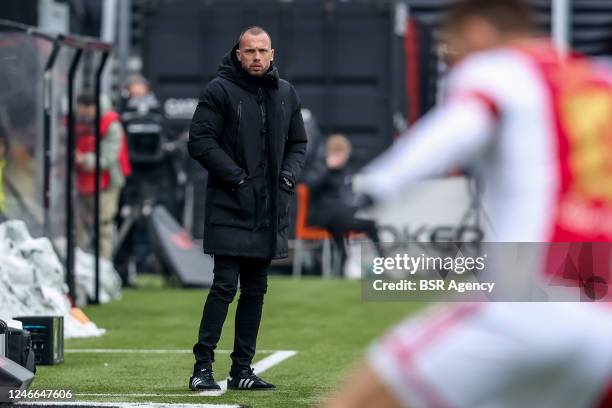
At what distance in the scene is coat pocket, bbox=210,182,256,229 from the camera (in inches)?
351

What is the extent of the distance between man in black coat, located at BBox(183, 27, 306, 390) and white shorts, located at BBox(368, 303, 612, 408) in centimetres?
456

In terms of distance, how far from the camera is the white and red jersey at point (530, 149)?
14.7 feet

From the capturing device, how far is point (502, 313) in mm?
4316

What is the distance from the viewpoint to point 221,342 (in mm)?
12180

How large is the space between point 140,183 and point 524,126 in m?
15.3

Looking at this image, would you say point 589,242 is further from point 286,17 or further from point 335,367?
point 286,17

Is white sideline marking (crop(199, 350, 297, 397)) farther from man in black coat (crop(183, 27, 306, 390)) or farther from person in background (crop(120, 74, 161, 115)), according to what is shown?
person in background (crop(120, 74, 161, 115))

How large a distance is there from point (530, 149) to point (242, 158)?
4.54 meters

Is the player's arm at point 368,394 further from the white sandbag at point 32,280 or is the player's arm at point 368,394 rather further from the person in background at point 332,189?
the person in background at point 332,189

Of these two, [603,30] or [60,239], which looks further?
[603,30]

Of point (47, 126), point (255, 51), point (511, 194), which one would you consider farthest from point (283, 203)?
point (47, 126)

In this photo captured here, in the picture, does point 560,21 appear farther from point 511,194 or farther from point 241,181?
point 511,194

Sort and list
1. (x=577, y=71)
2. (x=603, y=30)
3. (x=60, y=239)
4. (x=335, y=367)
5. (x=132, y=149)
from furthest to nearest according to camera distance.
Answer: (x=603, y=30) < (x=132, y=149) < (x=60, y=239) < (x=335, y=367) < (x=577, y=71)

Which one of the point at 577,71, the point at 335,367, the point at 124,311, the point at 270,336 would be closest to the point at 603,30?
the point at 124,311
